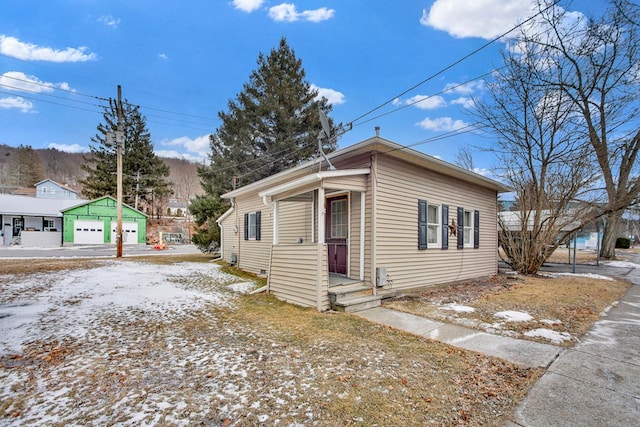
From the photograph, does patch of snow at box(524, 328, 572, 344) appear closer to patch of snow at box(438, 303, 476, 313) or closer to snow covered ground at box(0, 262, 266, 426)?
patch of snow at box(438, 303, 476, 313)

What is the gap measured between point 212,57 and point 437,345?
17.6m

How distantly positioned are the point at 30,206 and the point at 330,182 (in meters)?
34.4

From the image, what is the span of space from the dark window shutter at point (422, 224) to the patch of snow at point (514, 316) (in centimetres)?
241

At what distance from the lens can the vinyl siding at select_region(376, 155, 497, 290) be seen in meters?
6.62

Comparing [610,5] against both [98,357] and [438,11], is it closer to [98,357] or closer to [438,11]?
[438,11]

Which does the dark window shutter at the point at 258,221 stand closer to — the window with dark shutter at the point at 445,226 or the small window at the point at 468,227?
the window with dark shutter at the point at 445,226

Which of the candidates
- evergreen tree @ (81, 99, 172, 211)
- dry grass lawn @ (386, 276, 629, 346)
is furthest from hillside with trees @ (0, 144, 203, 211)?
dry grass lawn @ (386, 276, 629, 346)

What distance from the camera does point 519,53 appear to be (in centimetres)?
1116

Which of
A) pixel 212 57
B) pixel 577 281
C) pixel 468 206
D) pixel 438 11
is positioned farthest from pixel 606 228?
pixel 212 57

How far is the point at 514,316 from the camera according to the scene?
5.22m

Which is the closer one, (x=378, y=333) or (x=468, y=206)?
(x=378, y=333)

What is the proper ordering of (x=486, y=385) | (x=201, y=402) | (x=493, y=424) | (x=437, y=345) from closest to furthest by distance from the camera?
1. (x=493, y=424)
2. (x=201, y=402)
3. (x=486, y=385)
4. (x=437, y=345)

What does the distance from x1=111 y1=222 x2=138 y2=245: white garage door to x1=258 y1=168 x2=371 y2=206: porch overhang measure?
Answer: 26.8 m

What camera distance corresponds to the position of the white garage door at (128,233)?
27.5 metres
